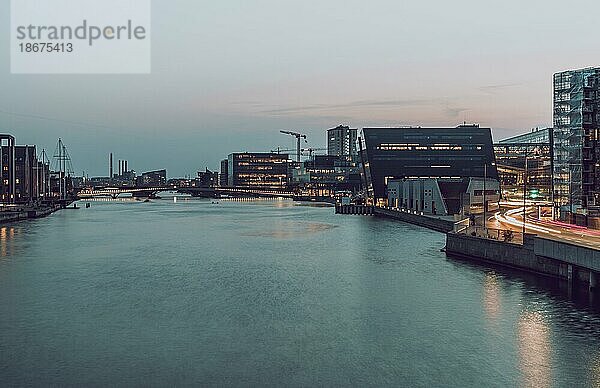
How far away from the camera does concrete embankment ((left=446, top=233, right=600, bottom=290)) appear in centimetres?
1734

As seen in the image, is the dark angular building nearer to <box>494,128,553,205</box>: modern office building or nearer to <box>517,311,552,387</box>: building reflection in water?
<box>494,128,553,205</box>: modern office building

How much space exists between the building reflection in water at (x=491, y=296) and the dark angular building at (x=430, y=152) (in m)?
56.5

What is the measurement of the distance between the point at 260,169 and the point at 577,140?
4640 inches

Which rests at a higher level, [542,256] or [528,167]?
[528,167]

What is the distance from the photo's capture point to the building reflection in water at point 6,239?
29650 millimetres

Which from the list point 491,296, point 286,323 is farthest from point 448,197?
point 286,323

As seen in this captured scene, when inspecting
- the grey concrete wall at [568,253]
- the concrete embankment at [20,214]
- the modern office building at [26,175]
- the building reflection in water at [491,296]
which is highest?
the modern office building at [26,175]

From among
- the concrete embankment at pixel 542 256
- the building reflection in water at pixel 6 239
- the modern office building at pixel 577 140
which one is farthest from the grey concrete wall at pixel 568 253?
the building reflection in water at pixel 6 239

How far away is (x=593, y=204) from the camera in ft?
106

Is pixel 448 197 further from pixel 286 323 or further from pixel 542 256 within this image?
pixel 286 323

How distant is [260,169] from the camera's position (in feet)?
488

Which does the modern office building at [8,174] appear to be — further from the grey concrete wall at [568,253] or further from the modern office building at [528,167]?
the grey concrete wall at [568,253]

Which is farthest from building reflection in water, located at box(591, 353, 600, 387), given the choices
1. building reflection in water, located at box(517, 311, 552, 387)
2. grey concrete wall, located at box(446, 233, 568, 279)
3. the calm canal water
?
grey concrete wall, located at box(446, 233, 568, 279)

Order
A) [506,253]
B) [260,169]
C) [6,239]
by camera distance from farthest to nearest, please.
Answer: [260,169]
[6,239]
[506,253]
